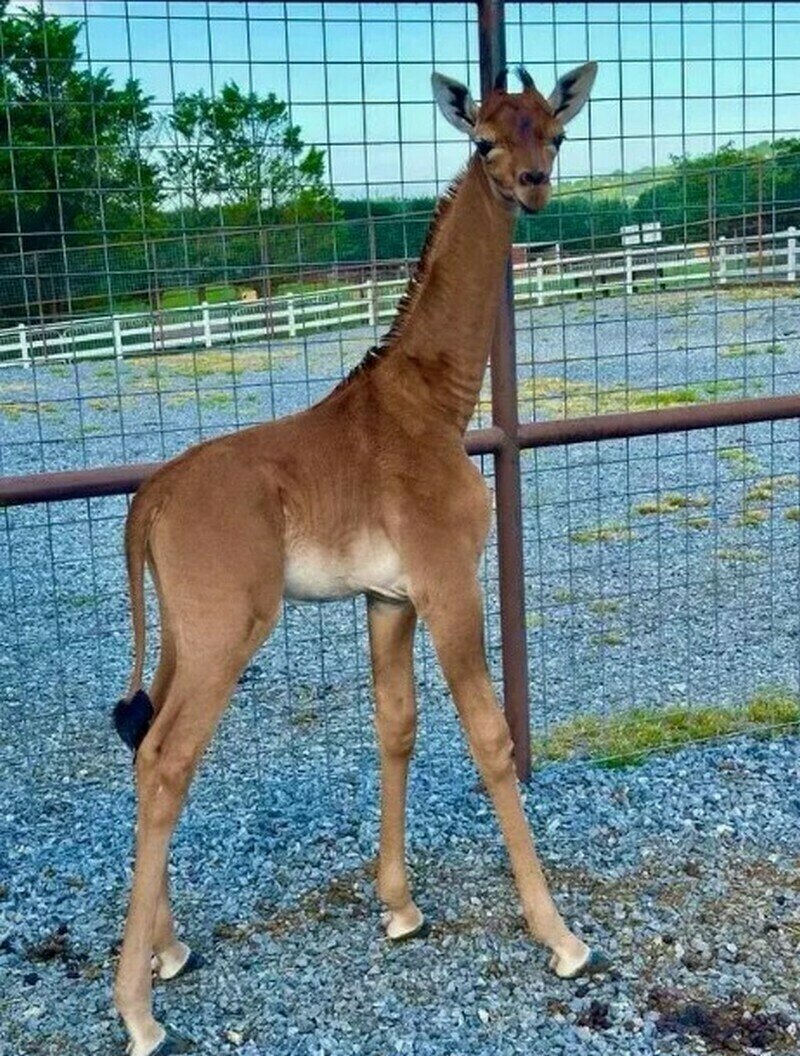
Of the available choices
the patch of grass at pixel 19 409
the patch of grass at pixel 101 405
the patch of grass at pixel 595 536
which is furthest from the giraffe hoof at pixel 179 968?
the patch of grass at pixel 101 405

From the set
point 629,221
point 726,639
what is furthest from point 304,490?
point 726,639

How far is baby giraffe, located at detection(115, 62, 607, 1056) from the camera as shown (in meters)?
3.63

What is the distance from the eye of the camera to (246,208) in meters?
4.92

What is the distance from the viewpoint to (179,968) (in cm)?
398

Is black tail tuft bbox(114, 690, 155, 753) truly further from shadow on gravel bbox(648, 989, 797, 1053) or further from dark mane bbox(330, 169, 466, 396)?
shadow on gravel bbox(648, 989, 797, 1053)

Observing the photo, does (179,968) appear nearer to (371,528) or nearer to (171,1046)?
(171,1046)

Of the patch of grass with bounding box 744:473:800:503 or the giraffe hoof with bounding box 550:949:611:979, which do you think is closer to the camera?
the giraffe hoof with bounding box 550:949:611:979

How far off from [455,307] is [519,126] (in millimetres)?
584

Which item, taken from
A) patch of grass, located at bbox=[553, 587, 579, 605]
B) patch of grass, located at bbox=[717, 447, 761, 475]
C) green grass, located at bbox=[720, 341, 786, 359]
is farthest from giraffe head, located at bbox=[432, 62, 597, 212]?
patch of grass, located at bbox=[717, 447, 761, 475]

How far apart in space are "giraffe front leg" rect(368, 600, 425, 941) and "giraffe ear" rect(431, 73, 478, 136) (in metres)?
1.51

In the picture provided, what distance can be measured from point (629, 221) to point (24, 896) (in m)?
3.63

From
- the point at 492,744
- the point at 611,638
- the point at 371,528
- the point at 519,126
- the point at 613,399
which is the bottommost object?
the point at 611,638

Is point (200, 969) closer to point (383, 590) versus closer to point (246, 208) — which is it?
point (383, 590)

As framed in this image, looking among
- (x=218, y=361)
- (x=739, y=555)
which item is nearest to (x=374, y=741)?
(x=739, y=555)
